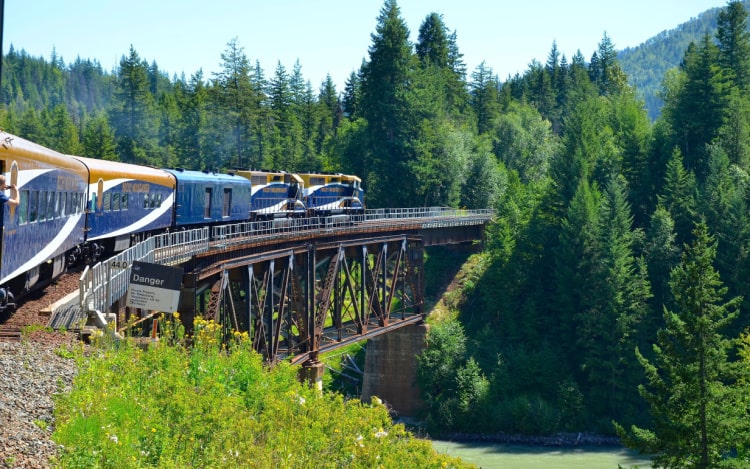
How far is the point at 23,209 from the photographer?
21297mm

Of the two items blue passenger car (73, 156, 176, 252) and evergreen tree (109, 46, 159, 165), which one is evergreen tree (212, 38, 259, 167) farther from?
blue passenger car (73, 156, 176, 252)

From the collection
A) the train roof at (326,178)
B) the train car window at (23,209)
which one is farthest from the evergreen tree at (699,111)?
the train car window at (23,209)

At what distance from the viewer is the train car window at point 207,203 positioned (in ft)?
160

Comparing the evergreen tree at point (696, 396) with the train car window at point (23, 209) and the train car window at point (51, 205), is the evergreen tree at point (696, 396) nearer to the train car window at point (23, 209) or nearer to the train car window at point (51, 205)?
the train car window at point (51, 205)

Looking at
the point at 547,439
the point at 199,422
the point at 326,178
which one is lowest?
the point at 547,439

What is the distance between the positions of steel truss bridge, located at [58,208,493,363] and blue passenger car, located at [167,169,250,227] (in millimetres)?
1084

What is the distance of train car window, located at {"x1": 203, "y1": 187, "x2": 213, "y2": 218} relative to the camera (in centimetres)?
4866

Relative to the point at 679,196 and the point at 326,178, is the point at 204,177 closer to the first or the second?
the point at 326,178

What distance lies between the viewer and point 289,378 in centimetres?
2372

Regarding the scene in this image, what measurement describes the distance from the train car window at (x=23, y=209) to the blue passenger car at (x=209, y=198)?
22.9 metres

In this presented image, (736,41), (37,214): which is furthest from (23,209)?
(736,41)

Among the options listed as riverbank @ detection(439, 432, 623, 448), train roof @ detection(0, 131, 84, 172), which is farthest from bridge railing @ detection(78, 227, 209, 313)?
riverbank @ detection(439, 432, 623, 448)

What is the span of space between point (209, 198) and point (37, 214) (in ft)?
86.0

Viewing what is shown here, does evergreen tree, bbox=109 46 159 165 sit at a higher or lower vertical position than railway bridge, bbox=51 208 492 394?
higher
